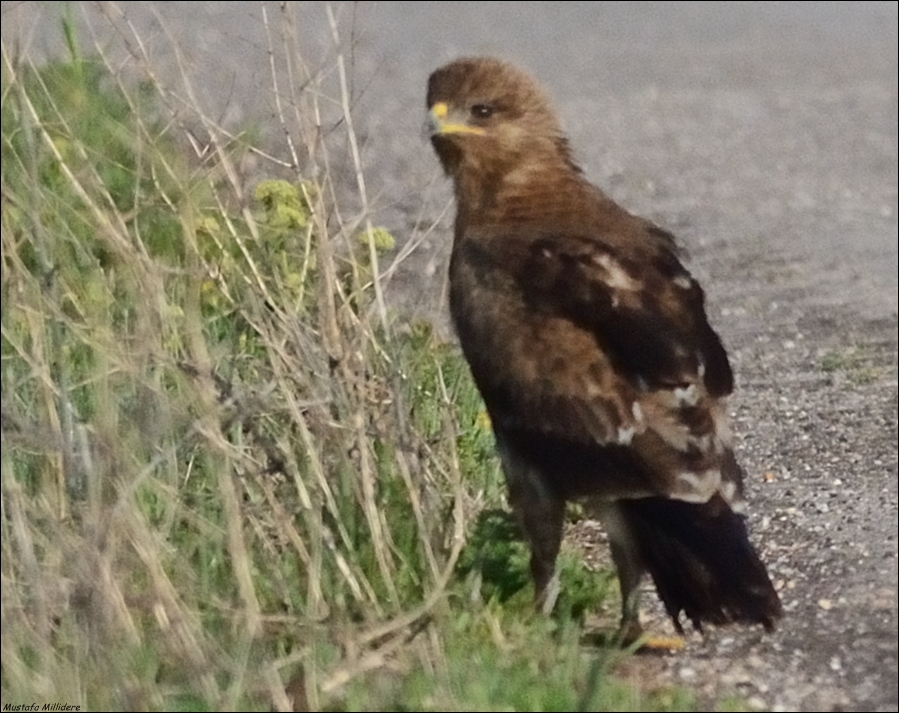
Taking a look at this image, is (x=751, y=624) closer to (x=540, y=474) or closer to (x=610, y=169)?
(x=540, y=474)

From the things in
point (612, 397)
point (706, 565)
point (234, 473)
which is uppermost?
point (612, 397)

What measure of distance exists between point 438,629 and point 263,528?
24.7 inches

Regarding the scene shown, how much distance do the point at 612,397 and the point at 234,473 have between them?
3.28 ft

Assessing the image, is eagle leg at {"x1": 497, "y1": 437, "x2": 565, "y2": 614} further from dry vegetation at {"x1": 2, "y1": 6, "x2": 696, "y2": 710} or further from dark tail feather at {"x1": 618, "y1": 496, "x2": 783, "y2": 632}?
dark tail feather at {"x1": 618, "y1": 496, "x2": 783, "y2": 632}

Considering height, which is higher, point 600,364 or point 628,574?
point 600,364

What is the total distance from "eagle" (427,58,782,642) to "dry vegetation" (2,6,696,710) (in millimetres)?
246

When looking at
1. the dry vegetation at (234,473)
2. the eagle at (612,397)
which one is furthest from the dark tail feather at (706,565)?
the dry vegetation at (234,473)

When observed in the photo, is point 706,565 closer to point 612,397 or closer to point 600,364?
point 612,397

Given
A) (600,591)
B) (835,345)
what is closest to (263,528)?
(600,591)

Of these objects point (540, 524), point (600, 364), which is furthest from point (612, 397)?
point (540, 524)

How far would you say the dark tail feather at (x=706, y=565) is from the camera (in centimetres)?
458

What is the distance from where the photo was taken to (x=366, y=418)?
5.09m

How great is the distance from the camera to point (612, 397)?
477 centimetres

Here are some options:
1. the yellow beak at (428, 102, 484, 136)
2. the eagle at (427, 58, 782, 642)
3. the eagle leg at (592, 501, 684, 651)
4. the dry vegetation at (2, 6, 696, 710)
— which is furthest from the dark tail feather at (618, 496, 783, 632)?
the yellow beak at (428, 102, 484, 136)
